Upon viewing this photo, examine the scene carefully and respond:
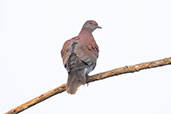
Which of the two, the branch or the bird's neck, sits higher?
the bird's neck

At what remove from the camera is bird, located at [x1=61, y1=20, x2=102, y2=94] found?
491 centimetres

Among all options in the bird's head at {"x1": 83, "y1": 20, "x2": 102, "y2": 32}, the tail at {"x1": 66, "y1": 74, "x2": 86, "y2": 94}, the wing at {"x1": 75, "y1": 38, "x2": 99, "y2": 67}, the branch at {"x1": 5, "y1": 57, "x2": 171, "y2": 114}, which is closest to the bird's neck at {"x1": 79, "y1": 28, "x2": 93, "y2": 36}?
the bird's head at {"x1": 83, "y1": 20, "x2": 102, "y2": 32}

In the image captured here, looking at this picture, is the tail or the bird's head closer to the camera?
the tail

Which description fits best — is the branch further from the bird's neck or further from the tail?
the bird's neck

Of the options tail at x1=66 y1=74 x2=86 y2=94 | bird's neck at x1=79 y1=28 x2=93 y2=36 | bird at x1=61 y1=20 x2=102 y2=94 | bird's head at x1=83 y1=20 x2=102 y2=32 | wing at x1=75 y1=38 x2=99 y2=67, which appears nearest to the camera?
tail at x1=66 y1=74 x2=86 y2=94

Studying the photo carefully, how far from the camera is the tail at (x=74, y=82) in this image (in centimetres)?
467

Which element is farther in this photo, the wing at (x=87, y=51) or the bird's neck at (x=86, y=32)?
the bird's neck at (x=86, y=32)

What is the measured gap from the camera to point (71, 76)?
4961mm

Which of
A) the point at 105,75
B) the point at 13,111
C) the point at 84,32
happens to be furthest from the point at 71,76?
the point at 84,32

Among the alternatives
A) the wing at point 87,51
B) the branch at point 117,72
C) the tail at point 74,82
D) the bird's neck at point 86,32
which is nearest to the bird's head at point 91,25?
the bird's neck at point 86,32

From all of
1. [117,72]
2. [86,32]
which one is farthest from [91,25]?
[117,72]

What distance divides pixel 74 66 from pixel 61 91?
3.24ft

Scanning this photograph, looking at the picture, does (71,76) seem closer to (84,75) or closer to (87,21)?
(84,75)

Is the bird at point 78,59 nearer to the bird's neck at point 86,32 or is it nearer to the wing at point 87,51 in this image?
the wing at point 87,51
